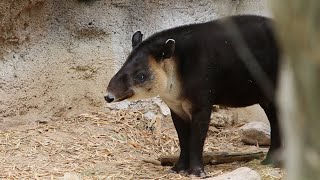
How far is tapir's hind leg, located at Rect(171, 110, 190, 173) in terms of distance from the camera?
577cm

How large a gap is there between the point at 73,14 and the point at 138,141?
1.58 metres

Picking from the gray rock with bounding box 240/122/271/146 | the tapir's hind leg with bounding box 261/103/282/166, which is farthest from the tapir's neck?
the gray rock with bounding box 240/122/271/146

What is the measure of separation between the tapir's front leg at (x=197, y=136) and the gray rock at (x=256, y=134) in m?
1.38

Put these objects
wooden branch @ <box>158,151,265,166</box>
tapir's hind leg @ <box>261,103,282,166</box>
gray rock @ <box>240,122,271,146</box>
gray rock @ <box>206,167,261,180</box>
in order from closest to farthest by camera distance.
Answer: gray rock @ <box>206,167,261,180</box> < tapir's hind leg @ <box>261,103,282,166</box> < wooden branch @ <box>158,151,265,166</box> < gray rock @ <box>240,122,271,146</box>

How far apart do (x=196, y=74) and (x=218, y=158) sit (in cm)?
98

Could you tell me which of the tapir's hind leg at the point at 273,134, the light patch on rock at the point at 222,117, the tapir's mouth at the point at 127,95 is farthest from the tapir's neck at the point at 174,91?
the light patch on rock at the point at 222,117

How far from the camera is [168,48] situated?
18.1 ft

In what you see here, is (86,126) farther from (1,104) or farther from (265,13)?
(265,13)

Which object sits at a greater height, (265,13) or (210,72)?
(265,13)

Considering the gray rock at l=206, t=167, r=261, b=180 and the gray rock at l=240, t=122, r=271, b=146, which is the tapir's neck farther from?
the gray rock at l=240, t=122, r=271, b=146

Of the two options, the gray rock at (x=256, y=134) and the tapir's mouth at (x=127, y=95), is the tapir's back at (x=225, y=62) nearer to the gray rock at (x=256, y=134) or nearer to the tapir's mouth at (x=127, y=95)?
the tapir's mouth at (x=127, y=95)

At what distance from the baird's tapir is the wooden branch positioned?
263 mm

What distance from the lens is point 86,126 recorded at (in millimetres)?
7105

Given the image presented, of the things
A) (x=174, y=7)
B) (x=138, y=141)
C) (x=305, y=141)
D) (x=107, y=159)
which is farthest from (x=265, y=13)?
(x=305, y=141)
